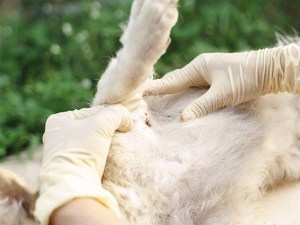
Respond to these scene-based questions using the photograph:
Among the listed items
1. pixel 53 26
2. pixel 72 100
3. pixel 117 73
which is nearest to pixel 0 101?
pixel 72 100

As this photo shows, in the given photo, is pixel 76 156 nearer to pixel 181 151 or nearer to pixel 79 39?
pixel 181 151

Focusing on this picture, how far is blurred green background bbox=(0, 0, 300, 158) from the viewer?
4.88 meters

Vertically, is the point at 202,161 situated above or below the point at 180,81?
below

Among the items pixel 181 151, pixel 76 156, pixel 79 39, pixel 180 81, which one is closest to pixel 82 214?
pixel 76 156

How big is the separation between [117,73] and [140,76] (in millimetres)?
104

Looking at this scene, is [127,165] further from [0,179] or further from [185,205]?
[0,179]

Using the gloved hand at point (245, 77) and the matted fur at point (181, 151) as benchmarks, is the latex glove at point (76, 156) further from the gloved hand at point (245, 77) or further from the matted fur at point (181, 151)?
the gloved hand at point (245, 77)

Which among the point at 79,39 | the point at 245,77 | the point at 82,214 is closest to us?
the point at 82,214

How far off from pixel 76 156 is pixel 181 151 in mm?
522

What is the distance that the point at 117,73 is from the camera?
8.77 feet

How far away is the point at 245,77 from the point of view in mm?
2850

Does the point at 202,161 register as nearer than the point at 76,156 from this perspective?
No

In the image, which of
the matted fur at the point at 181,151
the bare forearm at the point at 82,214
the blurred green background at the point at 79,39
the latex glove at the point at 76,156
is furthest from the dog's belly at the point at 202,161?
the blurred green background at the point at 79,39

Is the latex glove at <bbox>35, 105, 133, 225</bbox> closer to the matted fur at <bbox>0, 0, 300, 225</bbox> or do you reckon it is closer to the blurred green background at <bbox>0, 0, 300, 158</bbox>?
the matted fur at <bbox>0, 0, 300, 225</bbox>
